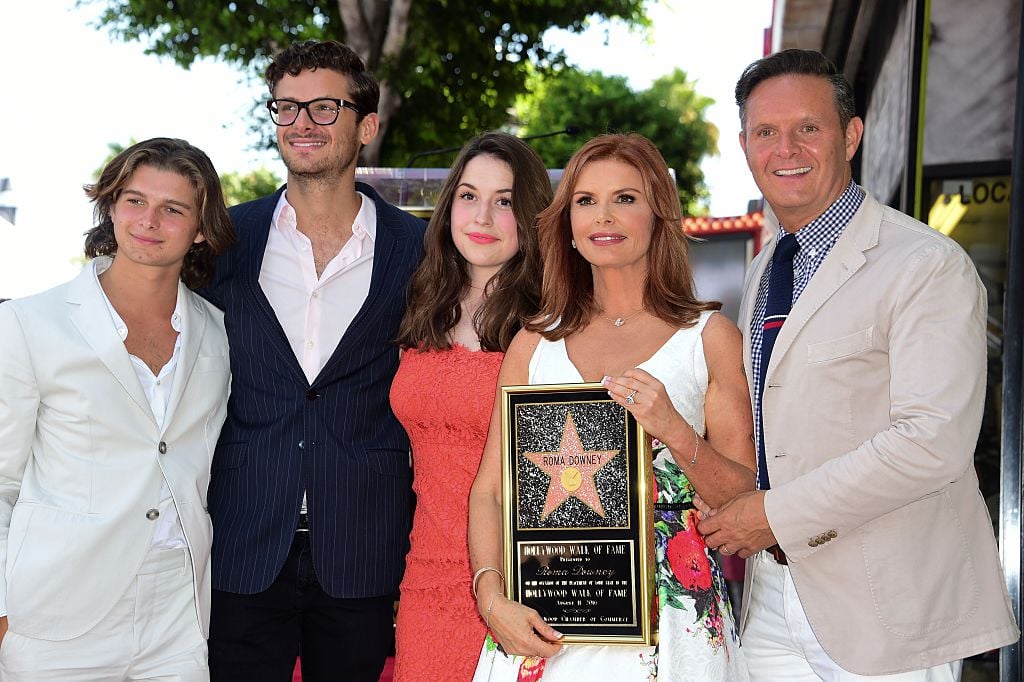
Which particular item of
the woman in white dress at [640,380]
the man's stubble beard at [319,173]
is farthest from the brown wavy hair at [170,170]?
the woman in white dress at [640,380]

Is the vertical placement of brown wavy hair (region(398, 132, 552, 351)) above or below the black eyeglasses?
below

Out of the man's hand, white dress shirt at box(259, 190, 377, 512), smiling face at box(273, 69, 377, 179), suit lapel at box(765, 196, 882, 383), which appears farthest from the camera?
smiling face at box(273, 69, 377, 179)

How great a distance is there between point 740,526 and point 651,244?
2.82 feet

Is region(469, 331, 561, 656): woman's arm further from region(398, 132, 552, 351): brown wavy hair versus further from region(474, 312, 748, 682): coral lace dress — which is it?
region(398, 132, 552, 351): brown wavy hair

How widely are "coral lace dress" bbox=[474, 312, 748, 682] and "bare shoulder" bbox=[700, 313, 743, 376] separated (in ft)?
0.07

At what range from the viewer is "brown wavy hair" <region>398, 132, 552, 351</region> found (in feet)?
11.8

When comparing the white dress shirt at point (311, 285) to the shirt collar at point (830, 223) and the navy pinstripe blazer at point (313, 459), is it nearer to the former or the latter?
the navy pinstripe blazer at point (313, 459)

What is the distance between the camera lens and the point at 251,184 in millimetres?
24109

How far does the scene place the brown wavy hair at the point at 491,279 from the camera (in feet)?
11.8

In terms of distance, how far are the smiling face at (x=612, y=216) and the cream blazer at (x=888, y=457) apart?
489mm

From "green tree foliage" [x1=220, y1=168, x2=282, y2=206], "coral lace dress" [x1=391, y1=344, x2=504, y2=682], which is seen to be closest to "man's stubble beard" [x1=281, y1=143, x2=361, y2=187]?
"coral lace dress" [x1=391, y1=344, x2=504, y2=682]

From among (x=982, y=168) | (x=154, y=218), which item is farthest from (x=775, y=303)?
(x=982, y=168)

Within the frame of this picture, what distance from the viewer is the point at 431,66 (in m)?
12.4

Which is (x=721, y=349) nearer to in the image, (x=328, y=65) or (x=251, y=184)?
(x=328, y=65)
